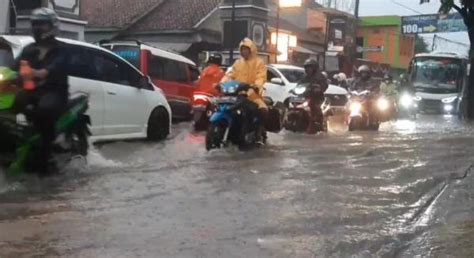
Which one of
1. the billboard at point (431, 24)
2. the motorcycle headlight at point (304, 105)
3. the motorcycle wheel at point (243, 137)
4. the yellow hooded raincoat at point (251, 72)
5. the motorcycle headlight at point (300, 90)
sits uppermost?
the billboard at point (431, 24)

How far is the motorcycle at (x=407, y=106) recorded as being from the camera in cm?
2649

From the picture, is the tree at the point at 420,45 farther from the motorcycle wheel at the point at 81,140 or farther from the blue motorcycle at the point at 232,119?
the motorcycle wheel at the point at 81,140

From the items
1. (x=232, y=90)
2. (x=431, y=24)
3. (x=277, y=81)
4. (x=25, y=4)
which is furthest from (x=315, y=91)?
(x=431, y=24)

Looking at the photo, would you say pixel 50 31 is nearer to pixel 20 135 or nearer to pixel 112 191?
pixel 20 135

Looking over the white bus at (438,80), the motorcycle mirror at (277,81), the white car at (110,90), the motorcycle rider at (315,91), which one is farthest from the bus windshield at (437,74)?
the white car at (110,90)

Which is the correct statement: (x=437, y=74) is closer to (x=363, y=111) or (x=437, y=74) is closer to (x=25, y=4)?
(x=25, y=4)

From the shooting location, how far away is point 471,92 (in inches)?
1121

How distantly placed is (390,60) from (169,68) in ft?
159

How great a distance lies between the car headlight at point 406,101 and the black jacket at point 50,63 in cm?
2155

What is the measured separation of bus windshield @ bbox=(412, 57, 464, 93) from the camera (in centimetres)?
3006

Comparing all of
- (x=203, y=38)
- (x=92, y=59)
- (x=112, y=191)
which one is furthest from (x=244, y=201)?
(x=203, y=38)

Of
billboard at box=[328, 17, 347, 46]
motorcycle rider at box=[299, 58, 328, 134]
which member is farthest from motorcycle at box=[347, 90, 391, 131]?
billboard at box=[328, 17, 347, 46]

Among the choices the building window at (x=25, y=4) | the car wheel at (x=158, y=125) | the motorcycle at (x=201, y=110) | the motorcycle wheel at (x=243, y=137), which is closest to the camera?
the motorcycle wheel at (x=243, y=137)

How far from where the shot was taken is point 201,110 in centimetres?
1447
